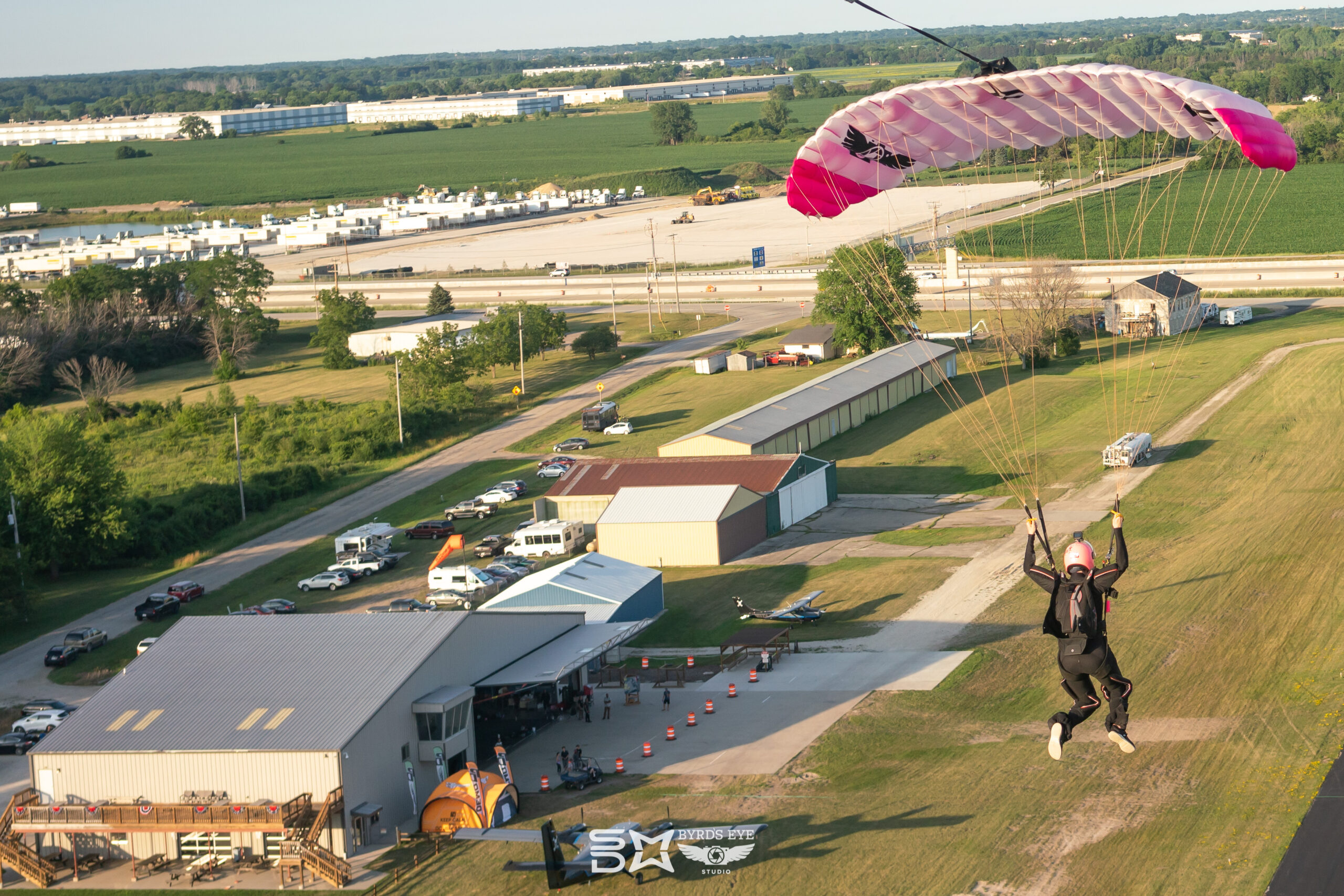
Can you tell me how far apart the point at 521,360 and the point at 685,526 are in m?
36.0

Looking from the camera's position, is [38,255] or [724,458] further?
[38,255]

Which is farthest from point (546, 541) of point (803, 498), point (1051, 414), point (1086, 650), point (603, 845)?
point (1086, 650)

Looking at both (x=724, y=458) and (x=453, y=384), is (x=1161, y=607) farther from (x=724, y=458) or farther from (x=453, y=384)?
(x=453, y=384)

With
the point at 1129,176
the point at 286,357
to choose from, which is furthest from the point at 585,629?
the point at 1129,176

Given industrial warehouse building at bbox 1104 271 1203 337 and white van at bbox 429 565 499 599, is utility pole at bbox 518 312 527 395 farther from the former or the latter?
industrial warehouse building at bbox 1104 271 1203 337

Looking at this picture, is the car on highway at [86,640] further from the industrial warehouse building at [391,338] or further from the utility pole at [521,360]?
the industrial warehouse building at [391,338]

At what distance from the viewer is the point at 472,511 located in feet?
212

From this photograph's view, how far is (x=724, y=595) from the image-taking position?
50.8m

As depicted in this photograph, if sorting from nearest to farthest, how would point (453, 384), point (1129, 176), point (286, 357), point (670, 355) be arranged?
point (453, 384) < point (670, 355) < point (286, 357) < point (1129, 176)

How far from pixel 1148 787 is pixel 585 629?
17927 millimetres

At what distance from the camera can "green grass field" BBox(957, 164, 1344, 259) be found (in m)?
122

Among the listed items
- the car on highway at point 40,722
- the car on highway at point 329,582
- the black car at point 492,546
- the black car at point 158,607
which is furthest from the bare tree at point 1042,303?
the car on highway at point 40,722

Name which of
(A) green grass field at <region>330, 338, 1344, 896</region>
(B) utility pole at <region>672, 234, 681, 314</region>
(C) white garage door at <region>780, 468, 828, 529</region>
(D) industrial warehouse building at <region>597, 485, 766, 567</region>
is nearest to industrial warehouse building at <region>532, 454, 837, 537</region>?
(C) white garage door at <region>780, 468, 828, 529</region>

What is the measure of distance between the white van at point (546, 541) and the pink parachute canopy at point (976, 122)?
95.7 feet
